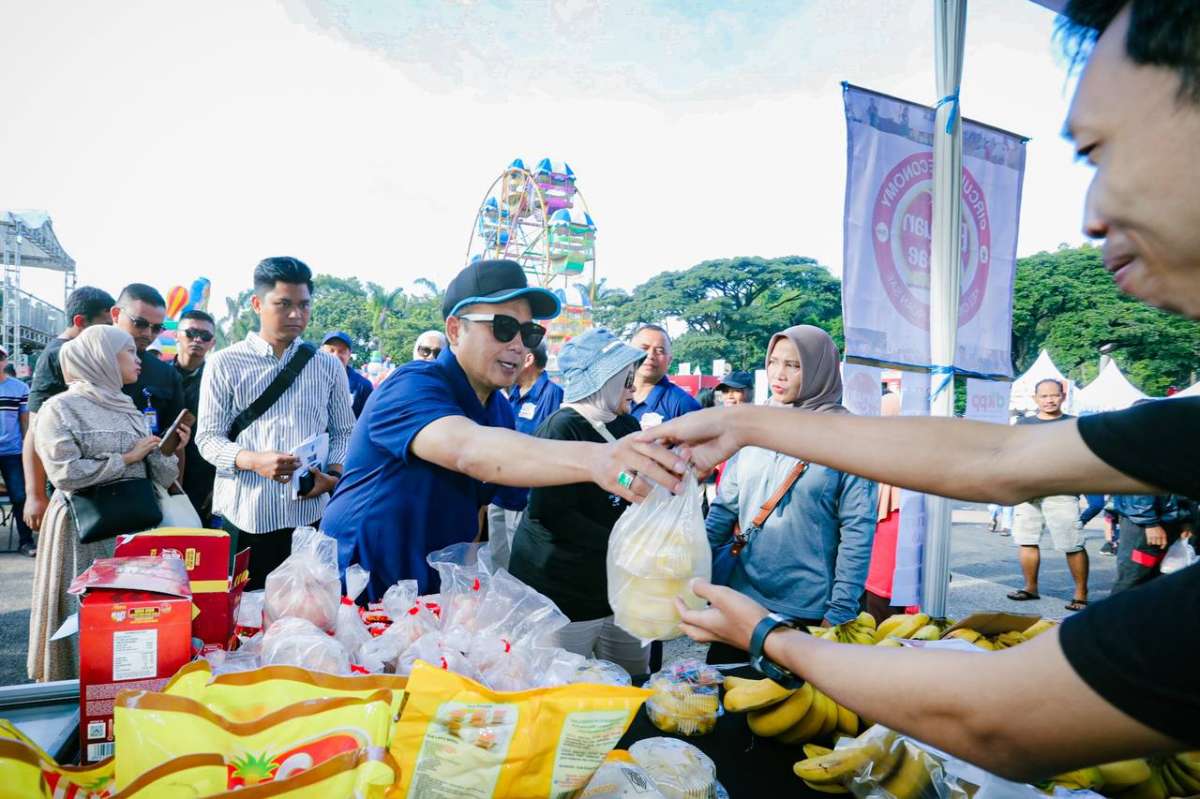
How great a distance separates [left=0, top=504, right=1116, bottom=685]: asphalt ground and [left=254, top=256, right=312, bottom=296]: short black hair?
2871mm

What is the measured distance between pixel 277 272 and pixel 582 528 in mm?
2315

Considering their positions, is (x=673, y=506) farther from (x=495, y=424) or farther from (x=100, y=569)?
(x=100, y=569)

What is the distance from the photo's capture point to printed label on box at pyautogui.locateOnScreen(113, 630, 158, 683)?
3.79 ft

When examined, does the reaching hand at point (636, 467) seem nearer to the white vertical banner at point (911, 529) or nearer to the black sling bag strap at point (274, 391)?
the black sling bag strap at point (274, 391)

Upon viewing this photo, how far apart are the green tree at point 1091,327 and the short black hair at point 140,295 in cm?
4010

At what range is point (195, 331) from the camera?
219 inches

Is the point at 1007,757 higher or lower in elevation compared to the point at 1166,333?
lower

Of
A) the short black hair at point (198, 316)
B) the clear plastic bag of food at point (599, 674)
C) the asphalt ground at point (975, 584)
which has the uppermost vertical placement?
the short black hair at point (198, 316)

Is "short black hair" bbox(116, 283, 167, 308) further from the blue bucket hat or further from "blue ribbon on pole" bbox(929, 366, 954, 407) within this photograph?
"blue ribbon on pole" bbox(929, 366, 954, 407)

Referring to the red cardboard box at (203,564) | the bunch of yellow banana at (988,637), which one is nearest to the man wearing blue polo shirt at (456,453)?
the red cardboard box at (203,564)

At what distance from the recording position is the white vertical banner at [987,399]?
13.6 feet

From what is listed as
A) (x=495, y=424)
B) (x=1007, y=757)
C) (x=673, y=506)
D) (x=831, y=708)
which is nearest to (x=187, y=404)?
(x=495, y=424)

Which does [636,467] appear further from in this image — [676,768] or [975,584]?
[975,584]

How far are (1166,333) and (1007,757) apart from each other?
4600cm
